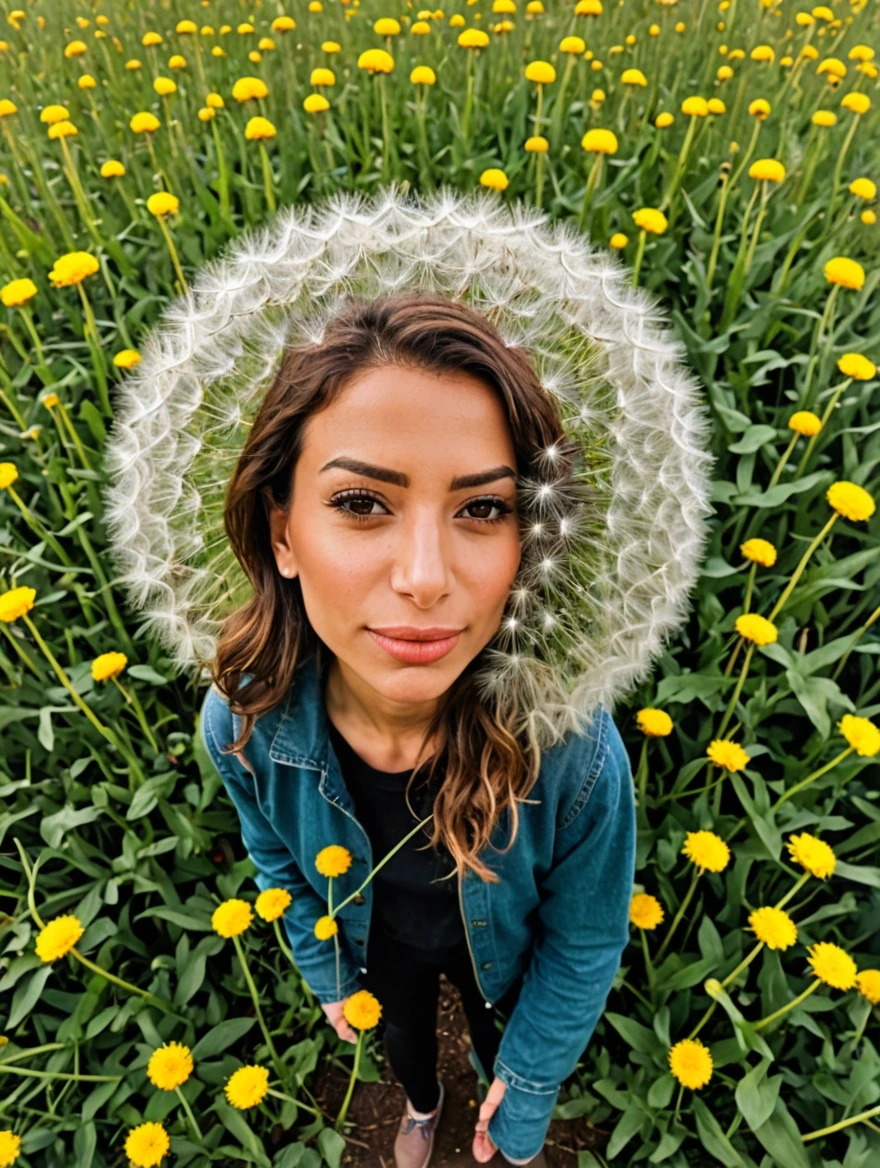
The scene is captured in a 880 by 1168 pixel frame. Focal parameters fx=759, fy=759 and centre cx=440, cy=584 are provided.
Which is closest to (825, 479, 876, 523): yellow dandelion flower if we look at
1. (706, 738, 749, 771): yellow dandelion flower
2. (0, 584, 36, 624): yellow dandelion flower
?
(706, 738, 749, 771): yellow dandelion flower

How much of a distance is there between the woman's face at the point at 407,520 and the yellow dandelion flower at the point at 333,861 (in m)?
0.43

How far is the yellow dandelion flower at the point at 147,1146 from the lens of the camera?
4.43 feet

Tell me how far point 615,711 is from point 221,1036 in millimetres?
1224

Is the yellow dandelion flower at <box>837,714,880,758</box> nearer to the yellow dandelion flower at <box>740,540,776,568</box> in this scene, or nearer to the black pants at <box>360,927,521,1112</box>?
the yellow dandelion flower at <box>740,540,776,568</box>

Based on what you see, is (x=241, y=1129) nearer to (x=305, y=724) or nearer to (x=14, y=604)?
(x=305, y=724)

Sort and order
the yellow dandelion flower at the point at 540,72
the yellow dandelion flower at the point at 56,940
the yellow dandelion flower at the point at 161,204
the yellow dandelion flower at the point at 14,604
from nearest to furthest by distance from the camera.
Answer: the yellow dandelion flower at the point at 56,940
the yellow dandelion flower at the point at 14,604
the yellow dandelion flower at the point at 161,204
the yellow dandelion flower at the point at 540,72

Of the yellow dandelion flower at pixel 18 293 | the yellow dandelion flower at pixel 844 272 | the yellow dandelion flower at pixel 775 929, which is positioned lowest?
the yellow dandelion flower at pixel 775 929

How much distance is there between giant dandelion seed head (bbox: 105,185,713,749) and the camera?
103cm

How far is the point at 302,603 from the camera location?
4.07 feet

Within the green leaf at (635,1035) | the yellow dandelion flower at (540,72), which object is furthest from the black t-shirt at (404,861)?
the yellow dandelion flower at (540,72)

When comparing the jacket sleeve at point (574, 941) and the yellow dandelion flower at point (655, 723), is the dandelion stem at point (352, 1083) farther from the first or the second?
the yellow dandelion flower at point (655, 723)

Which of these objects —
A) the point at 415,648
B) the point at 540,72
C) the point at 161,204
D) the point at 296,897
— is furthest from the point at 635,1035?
the point at 540,72

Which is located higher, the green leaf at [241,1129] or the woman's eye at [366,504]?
the woman's eye at [366,504]

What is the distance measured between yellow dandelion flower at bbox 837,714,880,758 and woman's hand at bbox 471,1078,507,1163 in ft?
3.23
